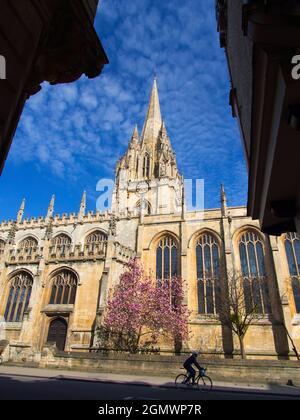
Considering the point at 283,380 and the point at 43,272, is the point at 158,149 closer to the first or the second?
the point at 43,272

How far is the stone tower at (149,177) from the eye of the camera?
132 feet

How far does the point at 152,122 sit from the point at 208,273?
40528mm

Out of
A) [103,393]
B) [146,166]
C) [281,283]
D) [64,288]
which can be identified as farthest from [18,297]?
[146,166]

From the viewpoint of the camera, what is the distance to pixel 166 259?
2689 cm

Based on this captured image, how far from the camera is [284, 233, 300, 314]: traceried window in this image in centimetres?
2254

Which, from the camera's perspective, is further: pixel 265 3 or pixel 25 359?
pixel 25 359

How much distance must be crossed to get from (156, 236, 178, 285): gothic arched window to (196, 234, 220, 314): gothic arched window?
206 centimetres

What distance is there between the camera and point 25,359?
61.4 feet

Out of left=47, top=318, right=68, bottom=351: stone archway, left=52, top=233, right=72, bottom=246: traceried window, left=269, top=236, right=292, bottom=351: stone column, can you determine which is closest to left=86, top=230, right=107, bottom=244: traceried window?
left=52, top=233, right=72, bottom=246: traceried window

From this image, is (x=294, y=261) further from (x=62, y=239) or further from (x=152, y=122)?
(x=152, y=122)

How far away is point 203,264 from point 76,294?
35.3 ft

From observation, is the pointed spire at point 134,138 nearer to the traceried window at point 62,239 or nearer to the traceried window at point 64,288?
the traceried window at point 62,239

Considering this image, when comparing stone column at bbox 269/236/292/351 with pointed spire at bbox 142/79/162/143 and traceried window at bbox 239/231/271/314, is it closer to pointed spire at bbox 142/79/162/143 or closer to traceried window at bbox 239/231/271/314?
traceried window at bbox 239/231/271/314

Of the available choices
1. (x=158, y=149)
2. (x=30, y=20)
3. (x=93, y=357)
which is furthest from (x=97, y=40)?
(x=158, y=149)
